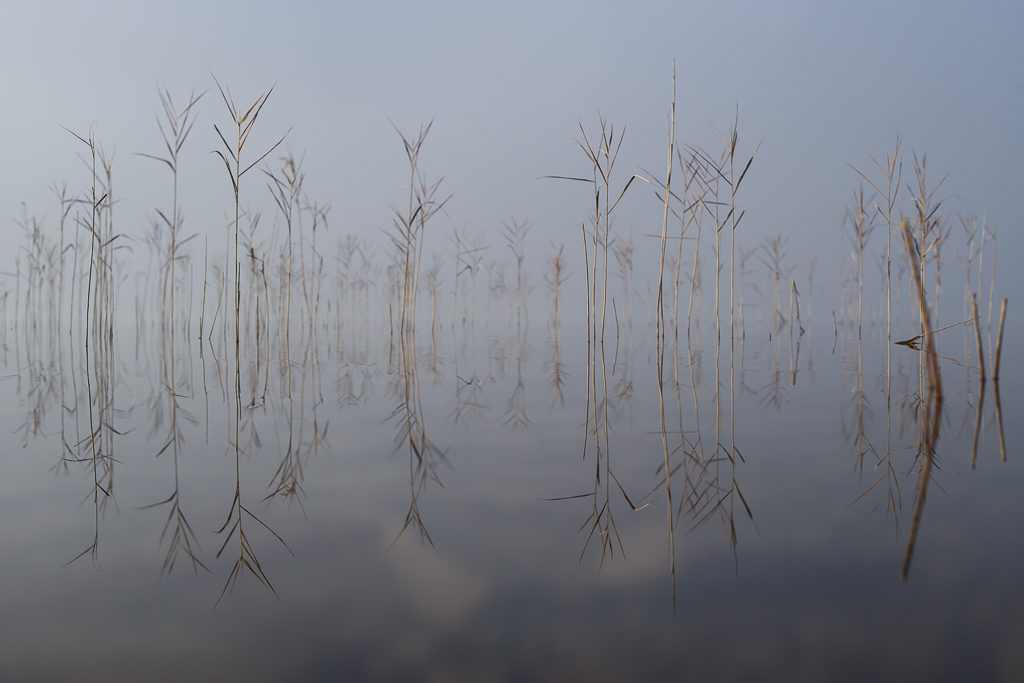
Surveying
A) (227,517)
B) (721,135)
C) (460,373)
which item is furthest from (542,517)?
(721,135)

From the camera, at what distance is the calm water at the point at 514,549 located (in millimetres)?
491

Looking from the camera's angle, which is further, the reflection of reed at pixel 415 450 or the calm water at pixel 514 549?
the reflection of reed at pixel 415 450

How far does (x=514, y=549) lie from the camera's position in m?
0.71

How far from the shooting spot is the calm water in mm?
491

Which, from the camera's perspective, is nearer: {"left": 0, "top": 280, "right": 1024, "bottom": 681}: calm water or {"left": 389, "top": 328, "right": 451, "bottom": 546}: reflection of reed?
{"left": 0, "top": 280, "right": 1024, "bottom": 681}: calm water

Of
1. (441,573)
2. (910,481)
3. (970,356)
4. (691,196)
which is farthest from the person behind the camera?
(970,356)

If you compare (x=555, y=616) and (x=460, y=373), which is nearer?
(x=555, y=616)

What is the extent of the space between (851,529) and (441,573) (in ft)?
1.79

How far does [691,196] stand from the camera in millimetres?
3385

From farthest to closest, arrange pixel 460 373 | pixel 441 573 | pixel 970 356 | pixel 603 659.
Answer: pixel 970 356 < pixel 460 373 < pixel 441 573 < pixel 603 659

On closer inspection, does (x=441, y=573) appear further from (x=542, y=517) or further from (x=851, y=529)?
(x=851, y=529)

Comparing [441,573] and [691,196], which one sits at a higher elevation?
[691,196]

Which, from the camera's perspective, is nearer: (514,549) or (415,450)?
(514,549)

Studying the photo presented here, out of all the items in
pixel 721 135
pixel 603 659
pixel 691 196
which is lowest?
pixel 603 659
